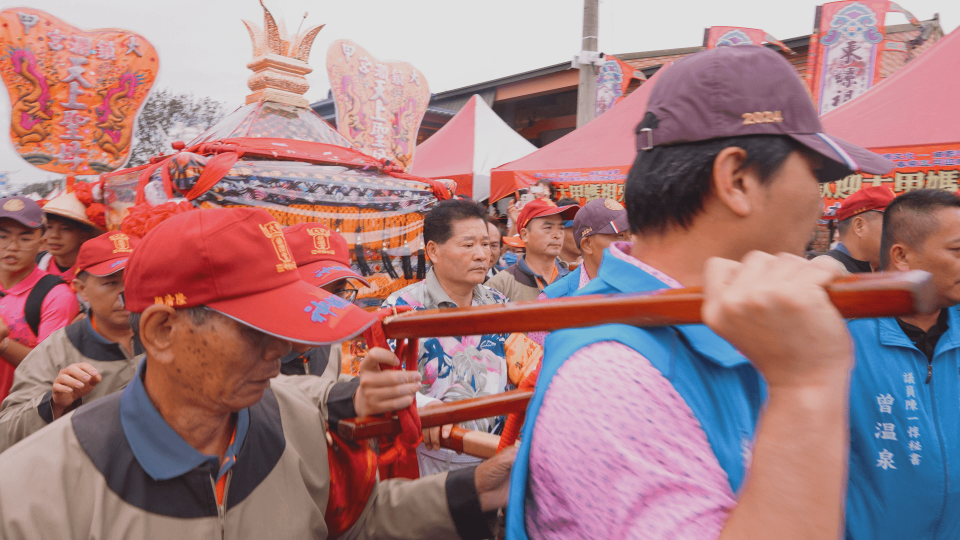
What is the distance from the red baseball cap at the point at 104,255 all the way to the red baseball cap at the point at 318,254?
69 cm

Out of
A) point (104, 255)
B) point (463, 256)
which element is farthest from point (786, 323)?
point (104, 255)

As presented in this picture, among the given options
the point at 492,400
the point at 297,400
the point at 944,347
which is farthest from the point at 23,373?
the point at 944,347

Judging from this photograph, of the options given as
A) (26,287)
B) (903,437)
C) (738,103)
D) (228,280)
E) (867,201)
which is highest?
(738,103)

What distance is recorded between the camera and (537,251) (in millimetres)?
4695

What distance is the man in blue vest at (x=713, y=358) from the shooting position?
0.56 metres

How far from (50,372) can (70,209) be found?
2.07 m

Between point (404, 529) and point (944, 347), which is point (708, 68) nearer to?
point (404, 529)

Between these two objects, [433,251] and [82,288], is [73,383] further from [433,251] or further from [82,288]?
[433,251]

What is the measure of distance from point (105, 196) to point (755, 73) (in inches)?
175

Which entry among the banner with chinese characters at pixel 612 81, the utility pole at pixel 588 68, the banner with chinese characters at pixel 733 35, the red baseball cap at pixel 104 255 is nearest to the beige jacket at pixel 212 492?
the red baseball cap at pixel 104 255

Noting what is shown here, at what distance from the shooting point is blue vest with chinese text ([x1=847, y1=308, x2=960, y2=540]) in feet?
5.83

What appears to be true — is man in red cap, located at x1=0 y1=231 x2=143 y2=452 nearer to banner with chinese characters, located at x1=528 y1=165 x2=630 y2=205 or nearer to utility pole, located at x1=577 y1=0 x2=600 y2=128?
banner with chinese characters, located at x1=528 y1=165 x2=630 y2=205

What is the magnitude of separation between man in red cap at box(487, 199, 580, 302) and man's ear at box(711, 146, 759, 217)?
3647mm

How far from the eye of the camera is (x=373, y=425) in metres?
1.25
